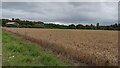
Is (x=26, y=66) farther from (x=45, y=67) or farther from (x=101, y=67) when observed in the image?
(x=101, y=67)

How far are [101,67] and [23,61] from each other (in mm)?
3060

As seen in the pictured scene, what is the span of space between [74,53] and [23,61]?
331 cm

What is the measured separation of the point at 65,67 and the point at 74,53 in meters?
3.40

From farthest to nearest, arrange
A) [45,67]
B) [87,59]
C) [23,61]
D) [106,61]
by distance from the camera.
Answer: [87,59] < [23,61] < [106,61] < [45,67]

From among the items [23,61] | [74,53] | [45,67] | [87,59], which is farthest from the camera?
[74,53]

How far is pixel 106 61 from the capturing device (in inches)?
356

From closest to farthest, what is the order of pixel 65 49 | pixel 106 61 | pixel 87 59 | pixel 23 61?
1. pixel 106 61
2. pixel 23 61
3. pixel 87 59
4. pixel 65 49

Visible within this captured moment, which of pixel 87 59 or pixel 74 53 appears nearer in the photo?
pixel 87 59

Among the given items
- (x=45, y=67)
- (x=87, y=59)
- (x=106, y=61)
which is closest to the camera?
(x=45, y=67)

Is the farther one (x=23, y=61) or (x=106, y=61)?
(x=23, y=61)

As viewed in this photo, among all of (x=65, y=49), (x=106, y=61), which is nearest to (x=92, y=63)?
(x=106, y=61)

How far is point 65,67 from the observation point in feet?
29.0

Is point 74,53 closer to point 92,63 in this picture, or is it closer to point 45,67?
point 92,63

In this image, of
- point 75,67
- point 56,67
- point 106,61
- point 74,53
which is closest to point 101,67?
point 106,61
